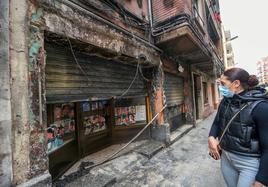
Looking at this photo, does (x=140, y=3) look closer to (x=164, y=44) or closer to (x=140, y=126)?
(x=164, y=44)

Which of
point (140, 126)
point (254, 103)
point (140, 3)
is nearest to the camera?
point (254, 103)

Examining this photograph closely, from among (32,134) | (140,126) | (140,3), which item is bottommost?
(140,126)

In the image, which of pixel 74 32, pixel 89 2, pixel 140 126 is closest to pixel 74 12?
pixel 74 32

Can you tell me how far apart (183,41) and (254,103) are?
150 inches

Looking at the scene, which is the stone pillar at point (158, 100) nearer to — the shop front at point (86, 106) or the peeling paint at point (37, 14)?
the shop front at point (86, 106)

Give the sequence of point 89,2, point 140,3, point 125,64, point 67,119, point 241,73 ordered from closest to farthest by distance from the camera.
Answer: point 241,73 → point 89,2 → point 67,119 → point 125,64 → point 140,3

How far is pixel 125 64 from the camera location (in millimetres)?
4418

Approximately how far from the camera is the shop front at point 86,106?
2707 mm

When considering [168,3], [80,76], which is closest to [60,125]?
[80,76]

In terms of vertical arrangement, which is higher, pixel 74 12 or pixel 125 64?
pixel 74 12

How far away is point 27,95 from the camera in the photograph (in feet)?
6.38

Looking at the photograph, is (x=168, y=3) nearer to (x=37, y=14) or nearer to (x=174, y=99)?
(x=174, y=99)

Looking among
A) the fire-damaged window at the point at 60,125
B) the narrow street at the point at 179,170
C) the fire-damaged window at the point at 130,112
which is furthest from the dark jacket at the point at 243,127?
the fire-damaged window at the point at 130,112

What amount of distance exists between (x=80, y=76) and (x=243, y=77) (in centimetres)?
256
